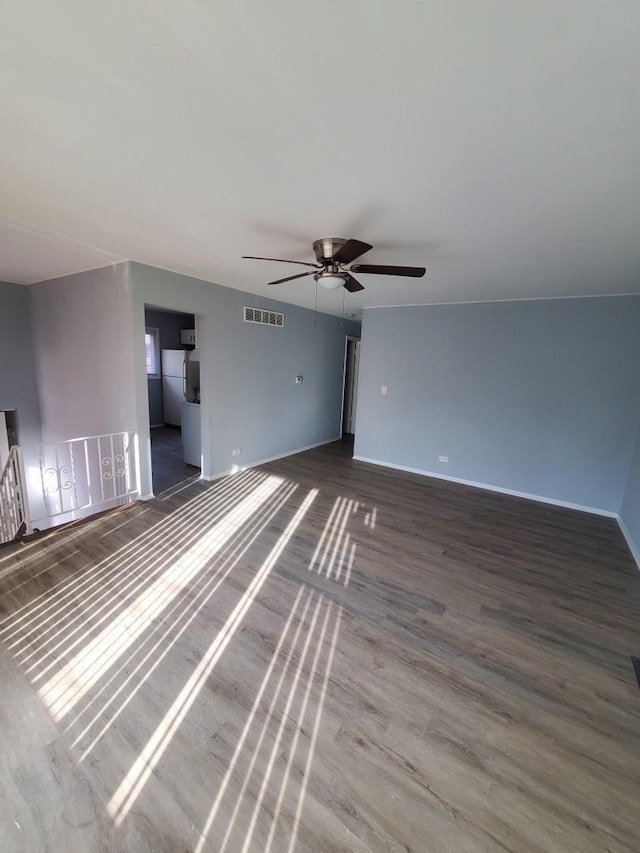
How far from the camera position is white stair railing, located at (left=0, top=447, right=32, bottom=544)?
2.97 metres

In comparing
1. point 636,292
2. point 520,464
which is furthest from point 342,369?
point 636,292

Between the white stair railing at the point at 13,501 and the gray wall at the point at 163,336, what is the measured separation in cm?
393

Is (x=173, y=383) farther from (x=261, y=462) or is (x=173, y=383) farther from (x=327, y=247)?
(x=327, y=247)

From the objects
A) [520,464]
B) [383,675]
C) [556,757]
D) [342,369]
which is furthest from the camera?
[342,369]

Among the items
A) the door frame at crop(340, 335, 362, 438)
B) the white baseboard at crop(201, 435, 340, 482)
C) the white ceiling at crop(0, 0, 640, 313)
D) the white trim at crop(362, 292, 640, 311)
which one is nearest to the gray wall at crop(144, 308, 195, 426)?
the white baseboard at crop(201, 435, 340, 482)

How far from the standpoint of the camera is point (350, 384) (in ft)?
24.1

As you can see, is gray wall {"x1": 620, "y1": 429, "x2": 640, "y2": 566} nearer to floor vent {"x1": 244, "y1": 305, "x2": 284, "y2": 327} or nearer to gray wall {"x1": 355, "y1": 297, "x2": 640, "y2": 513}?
gray wall {"x1": 355, "y1": 297, "x2": 640, "y2": 513}

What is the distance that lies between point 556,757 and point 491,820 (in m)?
0.46

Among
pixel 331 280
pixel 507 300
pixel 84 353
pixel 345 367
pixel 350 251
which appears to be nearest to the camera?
pixel 350 251

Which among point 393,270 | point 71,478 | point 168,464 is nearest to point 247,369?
point 168,464

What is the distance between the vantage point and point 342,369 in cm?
691

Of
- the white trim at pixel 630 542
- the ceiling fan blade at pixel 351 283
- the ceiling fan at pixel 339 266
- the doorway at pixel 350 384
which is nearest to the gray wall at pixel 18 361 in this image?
the ceiling fan at pixel 339 266

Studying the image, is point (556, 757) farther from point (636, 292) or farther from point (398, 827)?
point (636, 292)

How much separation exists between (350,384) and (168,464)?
13.1ft
